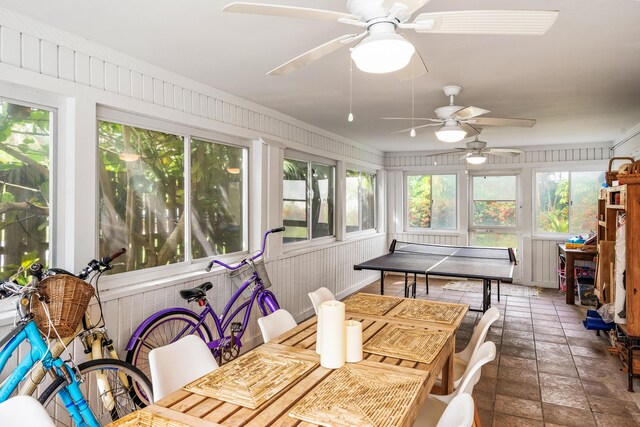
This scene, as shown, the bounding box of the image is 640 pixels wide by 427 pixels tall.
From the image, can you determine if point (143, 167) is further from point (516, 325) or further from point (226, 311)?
point (516, 325)

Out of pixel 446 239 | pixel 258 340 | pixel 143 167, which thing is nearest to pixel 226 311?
pixel 258 340

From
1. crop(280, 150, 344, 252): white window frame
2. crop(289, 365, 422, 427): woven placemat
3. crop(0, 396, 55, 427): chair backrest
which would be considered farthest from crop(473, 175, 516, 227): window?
crop(0, 396, 55, 427): chair backrest

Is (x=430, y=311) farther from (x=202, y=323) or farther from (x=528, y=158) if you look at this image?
(x=528, y=158)

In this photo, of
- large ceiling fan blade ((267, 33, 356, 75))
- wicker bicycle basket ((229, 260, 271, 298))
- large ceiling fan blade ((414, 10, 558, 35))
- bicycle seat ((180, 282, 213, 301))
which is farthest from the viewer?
wicker bicycle basket ((229, 260, 271, 298))

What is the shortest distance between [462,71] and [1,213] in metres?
3.17

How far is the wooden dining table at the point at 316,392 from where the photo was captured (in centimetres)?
129

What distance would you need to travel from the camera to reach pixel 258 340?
13.5 ft

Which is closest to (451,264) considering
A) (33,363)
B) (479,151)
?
(479,151)

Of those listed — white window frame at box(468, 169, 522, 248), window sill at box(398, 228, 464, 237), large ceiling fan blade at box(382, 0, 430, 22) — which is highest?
large ceiling fan blade at box(382, 0, 430, 22)

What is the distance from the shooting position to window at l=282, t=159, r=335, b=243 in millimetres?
4893

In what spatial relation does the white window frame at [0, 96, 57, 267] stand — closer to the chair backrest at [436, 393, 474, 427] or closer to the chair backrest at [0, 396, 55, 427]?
the chair backrest at [0, 396, 55, 427]

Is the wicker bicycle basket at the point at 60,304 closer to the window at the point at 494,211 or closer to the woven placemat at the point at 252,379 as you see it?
the woven placemat at the point at 252,379

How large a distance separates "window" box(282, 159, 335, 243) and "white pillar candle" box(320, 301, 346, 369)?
10.2 ft

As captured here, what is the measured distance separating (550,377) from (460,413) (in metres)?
2.53
